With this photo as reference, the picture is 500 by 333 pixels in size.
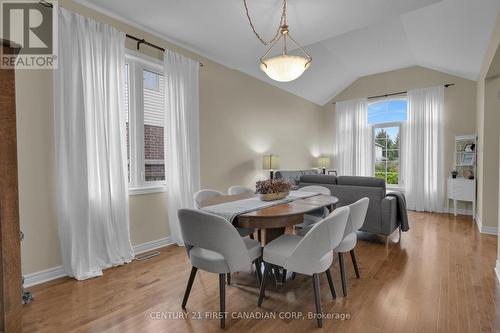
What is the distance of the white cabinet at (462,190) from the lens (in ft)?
15.8

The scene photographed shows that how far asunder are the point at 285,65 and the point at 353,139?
478 centimetres

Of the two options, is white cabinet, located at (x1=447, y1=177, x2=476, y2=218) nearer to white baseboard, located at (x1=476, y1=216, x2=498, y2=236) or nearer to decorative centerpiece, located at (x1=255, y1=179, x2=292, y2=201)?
white baseboard, located at (x1=476, y1=216, x2=498, y2=236)

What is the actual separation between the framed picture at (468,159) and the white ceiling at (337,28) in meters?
1.52

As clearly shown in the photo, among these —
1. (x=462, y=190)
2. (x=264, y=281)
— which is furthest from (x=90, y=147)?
(x=462, y=190)

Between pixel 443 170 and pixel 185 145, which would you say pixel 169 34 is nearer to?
pixel 185 145

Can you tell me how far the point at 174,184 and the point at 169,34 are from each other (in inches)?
76.5

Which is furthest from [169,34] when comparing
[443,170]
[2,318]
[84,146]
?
[443,170]

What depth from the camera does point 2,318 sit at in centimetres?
139

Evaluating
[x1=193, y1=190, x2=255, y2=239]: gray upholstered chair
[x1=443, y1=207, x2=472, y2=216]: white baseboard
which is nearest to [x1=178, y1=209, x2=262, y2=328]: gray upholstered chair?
[x1=193, y1=190, x2=255, y2=239]: gray upholstered chair

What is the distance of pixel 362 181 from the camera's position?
140 inches

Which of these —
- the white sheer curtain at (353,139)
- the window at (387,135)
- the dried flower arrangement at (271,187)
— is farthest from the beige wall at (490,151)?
the dried flower arrangement at (271,187)

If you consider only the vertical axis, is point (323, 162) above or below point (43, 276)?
above

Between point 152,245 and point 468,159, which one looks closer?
point 152,245

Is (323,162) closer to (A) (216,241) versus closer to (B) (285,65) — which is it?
(B) (285,65)
